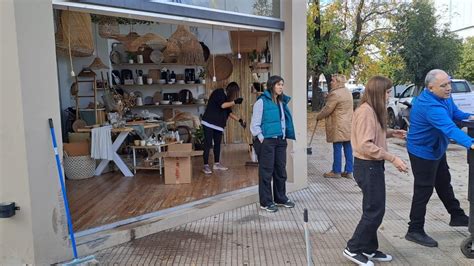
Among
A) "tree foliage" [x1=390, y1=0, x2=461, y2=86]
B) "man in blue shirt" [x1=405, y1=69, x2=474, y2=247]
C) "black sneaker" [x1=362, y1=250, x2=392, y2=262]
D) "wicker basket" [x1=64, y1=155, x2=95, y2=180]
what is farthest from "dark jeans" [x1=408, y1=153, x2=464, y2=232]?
"tree foliage" [x1=390, y1=0, x2=461, y2=86]

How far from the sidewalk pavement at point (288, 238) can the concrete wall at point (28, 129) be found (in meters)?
0.69

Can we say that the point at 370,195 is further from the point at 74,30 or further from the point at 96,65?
the point at 96,65

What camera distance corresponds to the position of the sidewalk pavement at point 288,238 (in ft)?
12.6

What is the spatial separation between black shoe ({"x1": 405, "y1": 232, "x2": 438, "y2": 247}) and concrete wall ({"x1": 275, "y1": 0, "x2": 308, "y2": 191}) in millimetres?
2173

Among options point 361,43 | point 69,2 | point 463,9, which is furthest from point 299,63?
point 463,9

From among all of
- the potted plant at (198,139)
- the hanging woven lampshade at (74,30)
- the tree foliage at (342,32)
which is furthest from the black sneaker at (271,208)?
the tree foliage at (342,32)

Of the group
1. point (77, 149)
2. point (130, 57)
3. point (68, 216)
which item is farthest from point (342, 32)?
point (68, 216)

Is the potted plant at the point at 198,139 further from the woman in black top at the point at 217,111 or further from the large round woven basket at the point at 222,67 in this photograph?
the woman in black top at the point at 217,111

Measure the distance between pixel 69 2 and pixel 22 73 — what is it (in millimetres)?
816

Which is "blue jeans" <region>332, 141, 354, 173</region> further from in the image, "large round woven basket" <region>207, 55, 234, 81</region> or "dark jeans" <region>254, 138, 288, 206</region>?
"large round woven basket" <region>207, 55, 234, 81</region>

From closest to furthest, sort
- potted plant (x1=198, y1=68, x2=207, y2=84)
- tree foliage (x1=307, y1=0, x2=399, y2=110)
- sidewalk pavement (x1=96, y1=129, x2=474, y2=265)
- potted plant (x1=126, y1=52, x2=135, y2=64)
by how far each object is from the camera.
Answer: sidewalk pavement (x1=96, y1=129, x2=474, y2=265)
potted plant (x1=126, y1=52, x2=135, y2=64)
potted plant (x1=198, y1=68, x2=207, y2=84)
tree foliage (x1=307, y1=0, x2=399, y2=110)

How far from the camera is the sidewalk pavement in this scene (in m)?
3.84

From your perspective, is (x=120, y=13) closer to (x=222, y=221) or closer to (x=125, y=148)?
(x=222, y=221)

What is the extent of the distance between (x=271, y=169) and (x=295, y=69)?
63.6 inches
